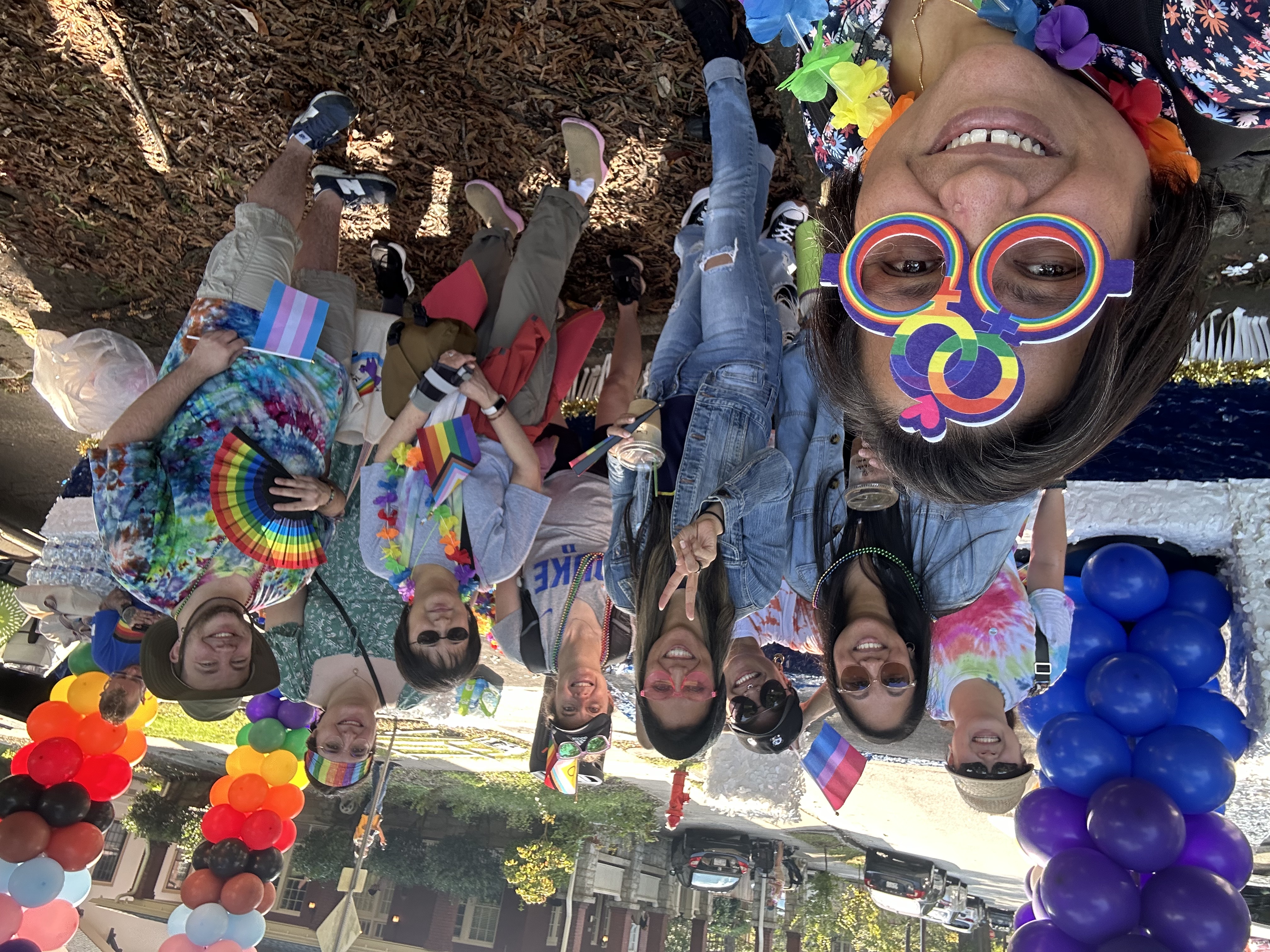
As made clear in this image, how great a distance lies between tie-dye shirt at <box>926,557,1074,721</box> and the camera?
2.20m

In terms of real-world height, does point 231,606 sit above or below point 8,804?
above

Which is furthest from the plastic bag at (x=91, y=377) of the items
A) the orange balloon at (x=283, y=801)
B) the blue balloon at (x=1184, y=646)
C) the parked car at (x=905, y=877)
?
the parked car at (x=905, y=877)

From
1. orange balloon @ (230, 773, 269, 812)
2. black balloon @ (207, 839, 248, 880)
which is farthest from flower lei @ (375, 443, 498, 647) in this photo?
black balloon @ (207, 839, 248, 880)

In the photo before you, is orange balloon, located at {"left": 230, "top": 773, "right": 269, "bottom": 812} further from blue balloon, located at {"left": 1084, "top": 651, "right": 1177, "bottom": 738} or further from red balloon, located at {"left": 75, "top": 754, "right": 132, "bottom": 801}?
blue balloon, located at {"left": 1084, "top": 651, "right": 1177, "bottom": 738}

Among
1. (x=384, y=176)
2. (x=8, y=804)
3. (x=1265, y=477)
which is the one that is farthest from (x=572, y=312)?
(x=8, y=804)

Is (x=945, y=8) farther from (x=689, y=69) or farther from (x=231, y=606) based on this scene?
(x=231, y=606)

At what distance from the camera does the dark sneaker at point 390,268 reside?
331 centimetres

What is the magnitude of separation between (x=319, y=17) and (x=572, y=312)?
138 cm

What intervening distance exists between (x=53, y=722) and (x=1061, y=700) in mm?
3859

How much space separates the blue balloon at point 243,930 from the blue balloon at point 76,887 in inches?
25.2

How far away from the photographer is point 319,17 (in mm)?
2721

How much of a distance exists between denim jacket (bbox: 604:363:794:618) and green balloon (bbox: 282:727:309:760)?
192cm

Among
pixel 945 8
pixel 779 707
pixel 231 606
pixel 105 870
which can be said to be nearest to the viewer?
pixel 945 8

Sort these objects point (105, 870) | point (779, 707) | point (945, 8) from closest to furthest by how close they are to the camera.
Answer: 1. point (945, 8)
2. point (779, 707)
3. point (105, 870)
